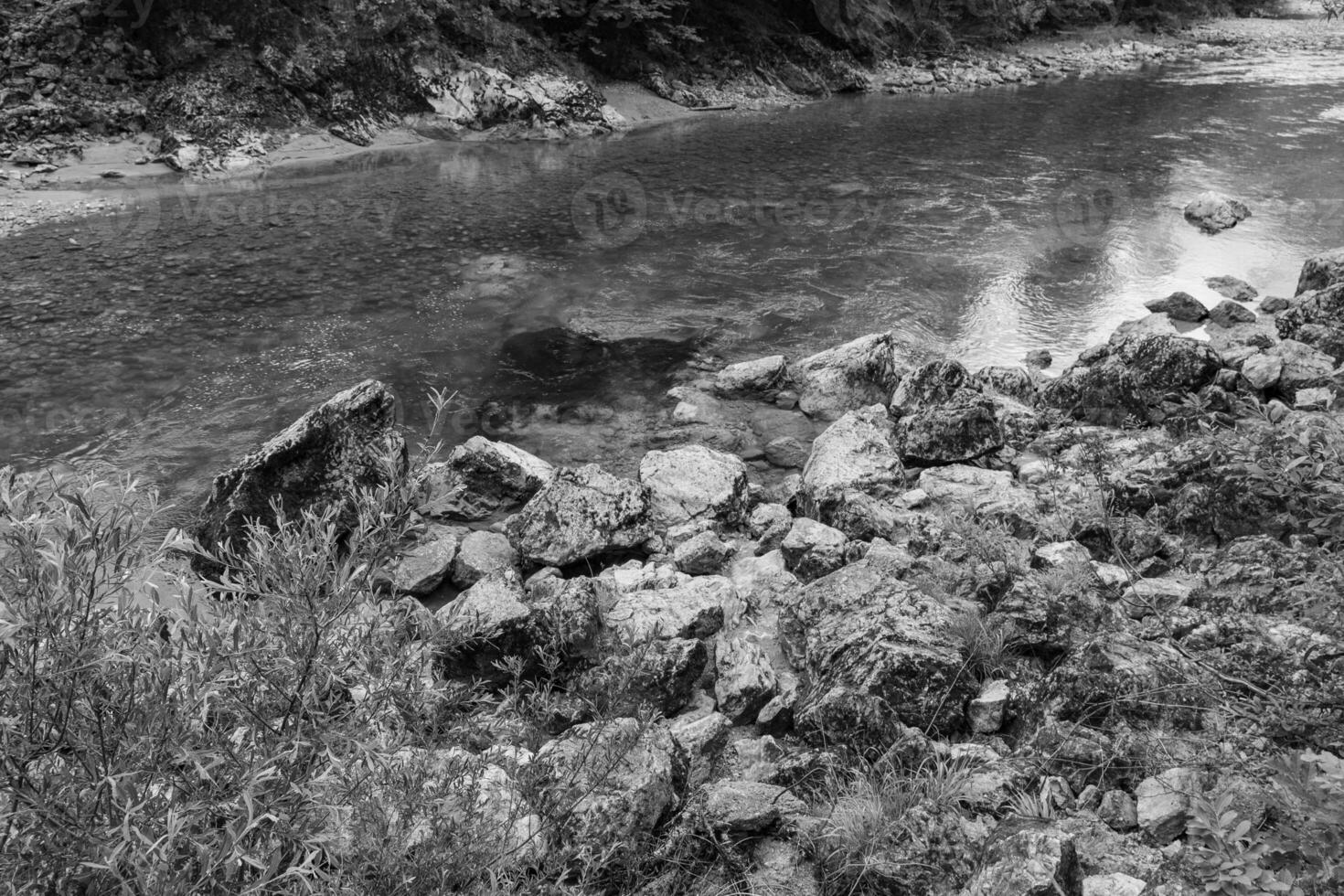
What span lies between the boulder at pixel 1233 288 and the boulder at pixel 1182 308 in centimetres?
83

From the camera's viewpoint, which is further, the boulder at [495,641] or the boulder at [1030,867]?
the boulder at [495,641]

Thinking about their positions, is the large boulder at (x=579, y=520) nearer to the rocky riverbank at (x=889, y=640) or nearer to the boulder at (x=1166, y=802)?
the rocky riverbank at (x=889, y=640)

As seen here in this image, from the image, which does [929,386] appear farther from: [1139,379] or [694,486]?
[694,486]

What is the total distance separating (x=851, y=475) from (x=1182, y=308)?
627 cm

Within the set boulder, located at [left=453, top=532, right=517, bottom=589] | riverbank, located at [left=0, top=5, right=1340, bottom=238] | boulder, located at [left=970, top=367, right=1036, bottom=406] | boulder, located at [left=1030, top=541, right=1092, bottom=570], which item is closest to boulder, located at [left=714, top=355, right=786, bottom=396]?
boulder, located at [left=970, top=367, right=1036, bottom=406]

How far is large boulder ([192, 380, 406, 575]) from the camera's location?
250 inches

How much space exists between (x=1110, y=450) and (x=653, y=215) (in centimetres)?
995

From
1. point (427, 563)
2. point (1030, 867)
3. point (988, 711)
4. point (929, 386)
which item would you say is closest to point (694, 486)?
point (427, 563)

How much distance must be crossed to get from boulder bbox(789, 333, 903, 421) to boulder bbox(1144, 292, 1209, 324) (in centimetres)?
386

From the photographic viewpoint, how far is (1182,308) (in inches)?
413

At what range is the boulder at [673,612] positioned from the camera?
486 centimetres

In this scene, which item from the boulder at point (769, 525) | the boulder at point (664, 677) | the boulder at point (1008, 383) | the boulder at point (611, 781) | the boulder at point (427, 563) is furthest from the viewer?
the boulder at point (1008, 383)

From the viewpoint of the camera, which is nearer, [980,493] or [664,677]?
[664,677]

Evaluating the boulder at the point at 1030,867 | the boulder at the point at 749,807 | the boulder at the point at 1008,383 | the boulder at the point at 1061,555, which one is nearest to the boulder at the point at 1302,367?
the boulder at the point at 1008,383
